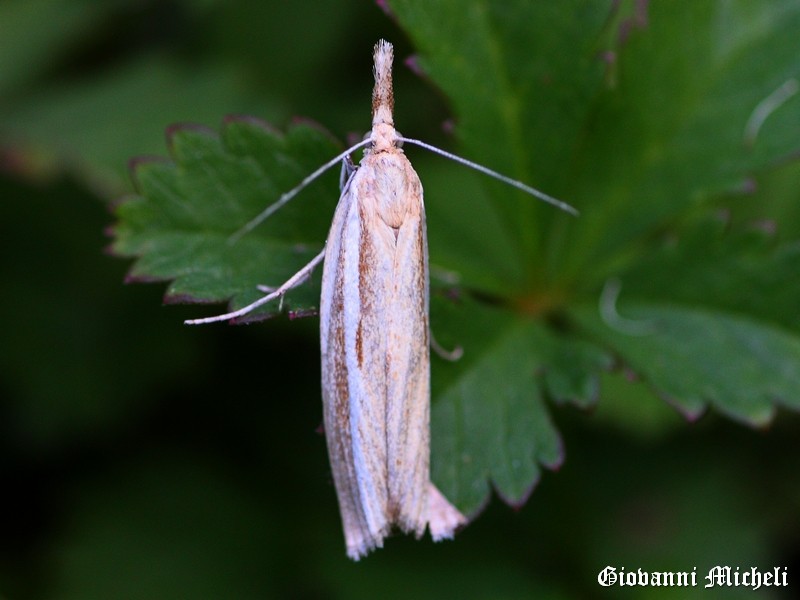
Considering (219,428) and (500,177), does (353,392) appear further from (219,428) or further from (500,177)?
(219,428)

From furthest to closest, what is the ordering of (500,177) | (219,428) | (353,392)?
(219,428)
(500,177)
(353,392)

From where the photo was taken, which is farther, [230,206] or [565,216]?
[565,216]

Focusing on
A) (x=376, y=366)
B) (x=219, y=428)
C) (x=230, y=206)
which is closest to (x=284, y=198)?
(x=230, y=206)

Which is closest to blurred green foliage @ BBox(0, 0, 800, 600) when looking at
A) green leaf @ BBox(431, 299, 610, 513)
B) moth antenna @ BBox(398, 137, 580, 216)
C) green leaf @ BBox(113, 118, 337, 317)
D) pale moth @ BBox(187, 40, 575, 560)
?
moth antenna @ BBox(398, 137, 580, 216)

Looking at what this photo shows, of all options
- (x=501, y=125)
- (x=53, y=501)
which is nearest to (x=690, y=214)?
(x=501, y=125)

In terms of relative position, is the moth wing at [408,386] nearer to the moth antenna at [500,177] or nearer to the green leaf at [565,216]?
the green leaf at [565,216]

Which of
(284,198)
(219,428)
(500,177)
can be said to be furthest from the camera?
(219,428)

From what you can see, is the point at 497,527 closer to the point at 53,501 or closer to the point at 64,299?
the point at 53,501

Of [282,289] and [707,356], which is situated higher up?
[707,356]
